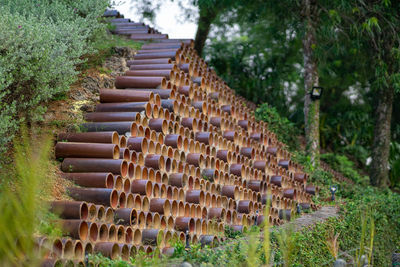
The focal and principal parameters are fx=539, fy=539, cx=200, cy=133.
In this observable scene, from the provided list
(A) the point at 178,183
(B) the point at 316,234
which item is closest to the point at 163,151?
(A) the point at 178,183

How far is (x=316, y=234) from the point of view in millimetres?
7023

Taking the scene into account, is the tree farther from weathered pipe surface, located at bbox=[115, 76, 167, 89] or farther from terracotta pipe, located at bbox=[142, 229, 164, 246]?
terracotta pipe, located at bbox=[142, 229, 164, 246]

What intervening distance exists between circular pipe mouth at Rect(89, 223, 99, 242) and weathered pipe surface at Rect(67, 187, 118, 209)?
0.45 m

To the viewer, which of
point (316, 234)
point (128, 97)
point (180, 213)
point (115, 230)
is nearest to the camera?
point (115, 230)

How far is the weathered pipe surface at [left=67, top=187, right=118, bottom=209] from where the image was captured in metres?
4.91

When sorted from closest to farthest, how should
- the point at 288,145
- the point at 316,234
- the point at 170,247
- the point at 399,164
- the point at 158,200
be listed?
the point at 170,247 < the point at 158,200 < the point at 316,234 < the point at 288,145 < the point at 399,164

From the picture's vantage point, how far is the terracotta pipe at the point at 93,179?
5043mm

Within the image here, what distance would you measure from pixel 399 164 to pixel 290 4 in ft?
19.3

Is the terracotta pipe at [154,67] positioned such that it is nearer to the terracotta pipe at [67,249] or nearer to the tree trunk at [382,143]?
the terracotta pipe at [67,249]

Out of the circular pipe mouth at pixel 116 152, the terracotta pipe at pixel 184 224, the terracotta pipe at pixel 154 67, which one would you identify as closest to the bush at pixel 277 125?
the terracotta pipe at pixel 154 67

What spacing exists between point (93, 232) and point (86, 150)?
118 centimetres

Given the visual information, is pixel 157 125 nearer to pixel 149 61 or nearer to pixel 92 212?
pixel 149 61

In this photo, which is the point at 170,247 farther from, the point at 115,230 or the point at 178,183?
the point at 178,183

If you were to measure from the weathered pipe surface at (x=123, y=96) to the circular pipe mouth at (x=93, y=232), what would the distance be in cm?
224
